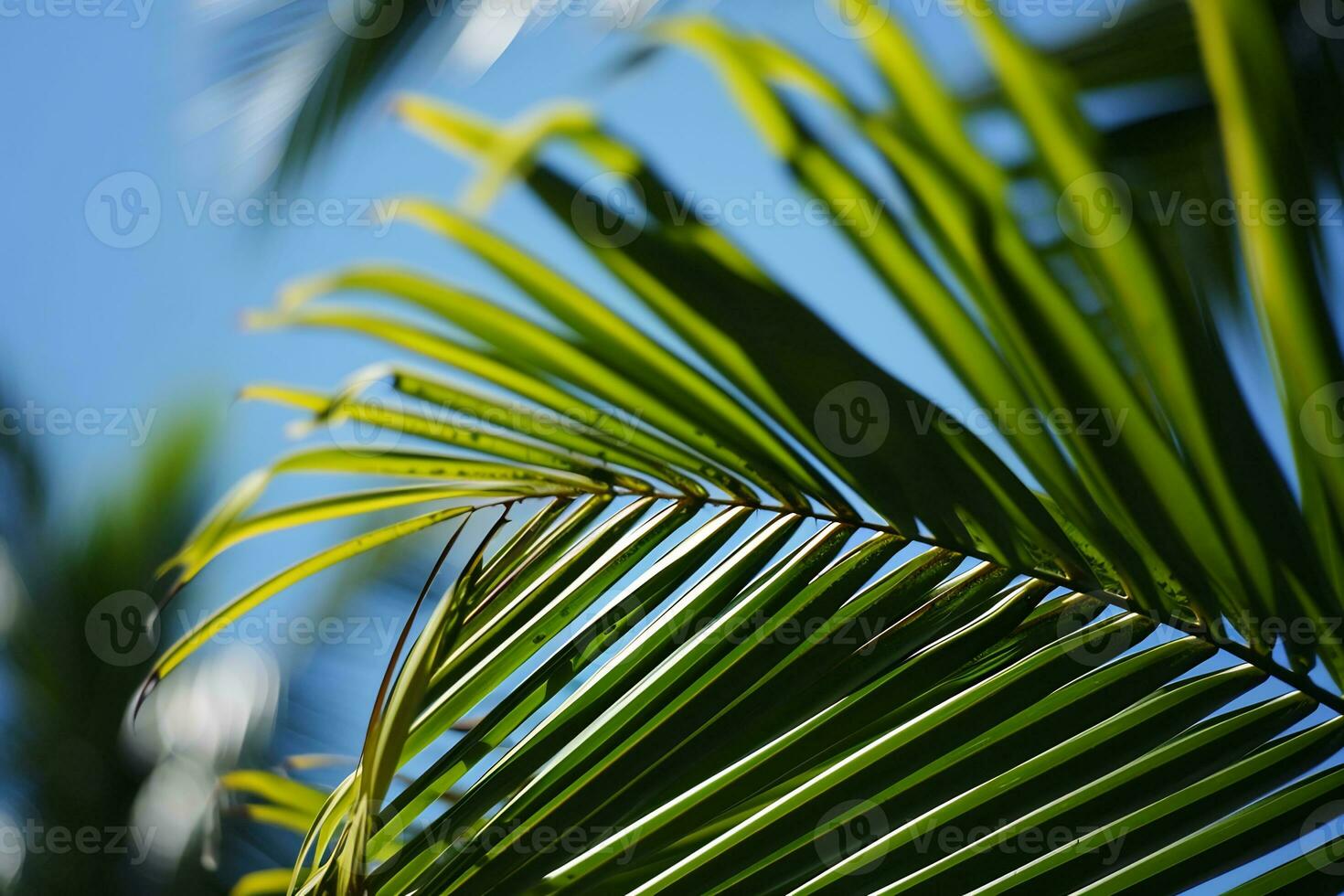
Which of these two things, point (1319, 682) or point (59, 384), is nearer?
point (1319, 682)

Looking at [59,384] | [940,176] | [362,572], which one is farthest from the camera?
[59,384]

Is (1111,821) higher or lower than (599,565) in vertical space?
lower

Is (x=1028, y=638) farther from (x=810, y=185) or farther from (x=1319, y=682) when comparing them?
(x=810, y=185)

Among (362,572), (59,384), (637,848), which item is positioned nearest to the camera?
(637,848)

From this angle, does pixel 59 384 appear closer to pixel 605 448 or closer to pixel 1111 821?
pixel 605 448

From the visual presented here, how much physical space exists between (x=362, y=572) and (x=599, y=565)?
2194 mm

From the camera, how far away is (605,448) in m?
0.50

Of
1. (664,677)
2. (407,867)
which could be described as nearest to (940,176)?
(664,677)

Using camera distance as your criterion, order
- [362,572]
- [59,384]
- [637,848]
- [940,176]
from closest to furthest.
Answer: [940,176] → [637,848] → [362,572] → [59,384]

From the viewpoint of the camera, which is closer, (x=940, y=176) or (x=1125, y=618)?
(x=940, y=176)

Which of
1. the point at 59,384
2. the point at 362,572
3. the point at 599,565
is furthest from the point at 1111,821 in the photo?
the point at 59,384

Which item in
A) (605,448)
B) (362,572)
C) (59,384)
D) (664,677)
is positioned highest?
(59,384)

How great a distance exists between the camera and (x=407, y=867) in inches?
19.5

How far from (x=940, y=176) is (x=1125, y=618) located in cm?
27
